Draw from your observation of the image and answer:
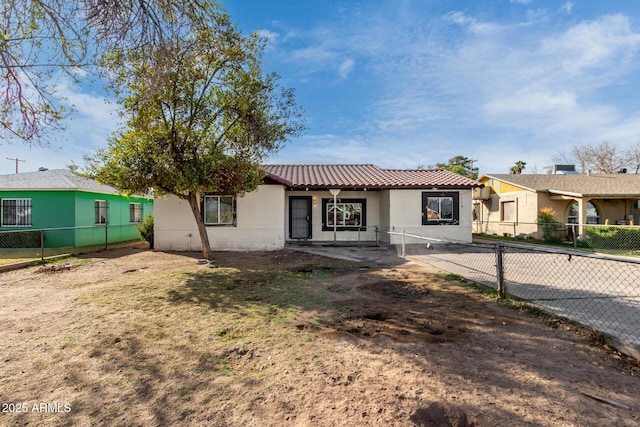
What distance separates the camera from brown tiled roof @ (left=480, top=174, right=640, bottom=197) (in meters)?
15.2

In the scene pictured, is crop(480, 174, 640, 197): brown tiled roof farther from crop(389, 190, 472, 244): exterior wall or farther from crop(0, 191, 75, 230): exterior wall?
crop(0, 191, 75, 230): exterior wall

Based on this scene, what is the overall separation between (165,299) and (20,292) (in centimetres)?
347

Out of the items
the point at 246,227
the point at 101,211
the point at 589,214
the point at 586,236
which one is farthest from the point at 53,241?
the point at 589,214

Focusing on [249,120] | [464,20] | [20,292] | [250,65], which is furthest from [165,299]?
[464,20]

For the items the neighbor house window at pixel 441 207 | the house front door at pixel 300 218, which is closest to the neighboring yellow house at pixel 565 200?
the neighbor house window at pixel 441 207

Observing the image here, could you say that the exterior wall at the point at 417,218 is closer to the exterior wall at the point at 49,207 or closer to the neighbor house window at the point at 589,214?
the neighbor house window at the point at 589,214

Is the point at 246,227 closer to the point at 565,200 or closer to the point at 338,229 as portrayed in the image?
the point at 338,229

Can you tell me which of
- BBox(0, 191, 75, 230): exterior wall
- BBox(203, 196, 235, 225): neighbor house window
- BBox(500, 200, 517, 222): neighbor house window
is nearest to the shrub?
BBox(0, 191, 75, 230): exterior wall

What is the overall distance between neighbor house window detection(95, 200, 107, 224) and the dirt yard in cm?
1101

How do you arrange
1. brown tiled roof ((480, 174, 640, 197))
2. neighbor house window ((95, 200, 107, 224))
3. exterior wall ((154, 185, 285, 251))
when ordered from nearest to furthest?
exterior wall ((154, 185, 285, 251)) → brown tiled roof ((480, 174, 640, 197)) → neighbor house window ((95, 200, 107, 224))

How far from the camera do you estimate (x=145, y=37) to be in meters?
5.20

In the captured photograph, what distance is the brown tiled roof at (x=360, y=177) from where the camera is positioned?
14.7 m

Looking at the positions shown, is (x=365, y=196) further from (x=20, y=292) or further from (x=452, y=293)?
(x=20, y=292)

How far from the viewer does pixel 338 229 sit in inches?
620
